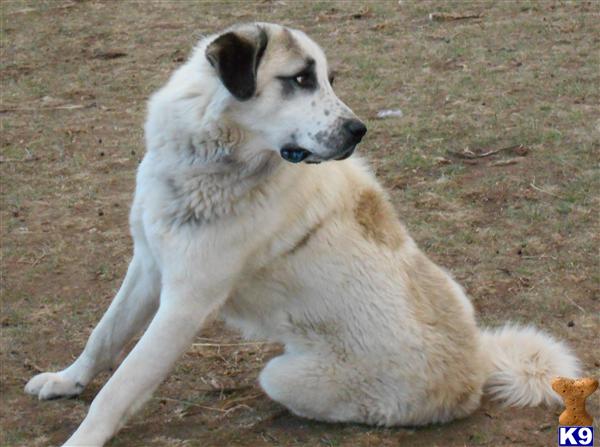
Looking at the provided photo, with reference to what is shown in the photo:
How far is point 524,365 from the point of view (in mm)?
4375

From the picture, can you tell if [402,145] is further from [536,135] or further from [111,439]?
[111,439]

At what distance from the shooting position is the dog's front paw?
14.9 ft

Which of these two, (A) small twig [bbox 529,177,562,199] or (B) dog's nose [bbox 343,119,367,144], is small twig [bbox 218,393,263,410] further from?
(A) small twig [bbox 529,177,562,199]

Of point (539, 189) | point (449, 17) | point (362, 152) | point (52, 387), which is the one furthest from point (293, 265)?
point (449, 17)

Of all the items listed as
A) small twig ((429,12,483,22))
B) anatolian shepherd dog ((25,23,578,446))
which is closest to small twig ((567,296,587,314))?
anatolian shepherd dog ((25,23,578,446))

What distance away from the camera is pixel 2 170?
694 cm

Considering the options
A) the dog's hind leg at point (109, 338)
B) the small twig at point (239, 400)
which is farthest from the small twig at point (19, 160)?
the small twig at point (239, 400)

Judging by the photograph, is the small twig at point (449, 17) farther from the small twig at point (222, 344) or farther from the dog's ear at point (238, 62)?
the dog's ear at point (238, 62)

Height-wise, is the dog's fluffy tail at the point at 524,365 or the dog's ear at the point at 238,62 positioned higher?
the dog's ear at the point at 238,62

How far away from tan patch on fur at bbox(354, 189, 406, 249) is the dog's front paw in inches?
49.8

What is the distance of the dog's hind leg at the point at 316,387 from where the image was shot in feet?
13.8

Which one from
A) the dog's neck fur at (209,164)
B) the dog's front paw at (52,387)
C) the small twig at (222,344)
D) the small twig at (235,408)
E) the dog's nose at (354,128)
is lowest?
the small twig at (222,344)

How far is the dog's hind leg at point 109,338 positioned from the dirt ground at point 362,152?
2.8 inches

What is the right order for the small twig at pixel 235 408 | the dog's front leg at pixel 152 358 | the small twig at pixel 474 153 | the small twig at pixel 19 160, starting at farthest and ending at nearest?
the small twig at pixel 19 160 < the small twig at pixel 474 153 < the small twig at pixel 235 408 < the dog's front leg at pixel 152 358
